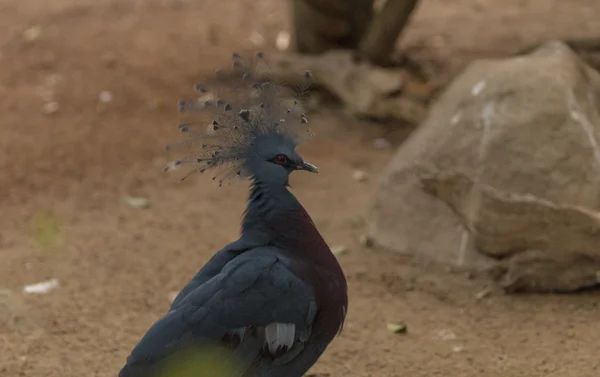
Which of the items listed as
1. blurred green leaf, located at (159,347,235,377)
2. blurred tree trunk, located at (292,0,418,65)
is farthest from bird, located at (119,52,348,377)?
blurred tree trunk, located at (292,0,418,65)

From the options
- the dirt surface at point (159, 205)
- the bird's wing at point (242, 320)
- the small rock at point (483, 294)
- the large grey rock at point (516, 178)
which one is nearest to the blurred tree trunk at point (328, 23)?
the dirt surface at point (159, 205)

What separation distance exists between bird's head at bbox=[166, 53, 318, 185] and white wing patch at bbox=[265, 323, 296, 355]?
516 mm

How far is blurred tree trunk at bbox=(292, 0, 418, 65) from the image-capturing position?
23.6 feet

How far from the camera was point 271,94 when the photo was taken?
3066 mm

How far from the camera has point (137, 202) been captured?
5812 millimetres

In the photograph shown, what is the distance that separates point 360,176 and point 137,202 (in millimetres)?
1617

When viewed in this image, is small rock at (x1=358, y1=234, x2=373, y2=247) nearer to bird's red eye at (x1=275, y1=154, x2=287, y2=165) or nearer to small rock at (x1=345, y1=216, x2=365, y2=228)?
small rock at (x1=345, y1=216, x2=365, y2=228)

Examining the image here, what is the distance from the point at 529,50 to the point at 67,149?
3.59 meters

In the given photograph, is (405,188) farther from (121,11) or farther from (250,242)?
(121,11)

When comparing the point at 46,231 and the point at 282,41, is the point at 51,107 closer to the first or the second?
the point at 46,231

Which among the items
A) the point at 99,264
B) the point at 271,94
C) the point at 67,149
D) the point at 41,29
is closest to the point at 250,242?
the point at 271,94

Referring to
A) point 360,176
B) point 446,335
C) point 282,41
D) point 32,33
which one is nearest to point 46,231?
point 360,176

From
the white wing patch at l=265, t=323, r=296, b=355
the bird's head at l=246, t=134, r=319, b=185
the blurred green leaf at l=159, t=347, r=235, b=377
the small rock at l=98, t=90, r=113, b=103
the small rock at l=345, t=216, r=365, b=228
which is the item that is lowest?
the small rock at l=98, t=90, r=113, b=103

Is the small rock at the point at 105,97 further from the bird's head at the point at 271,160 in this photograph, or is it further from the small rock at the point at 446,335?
the bird's head at the point at 271,160
